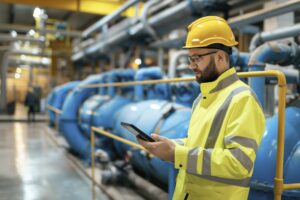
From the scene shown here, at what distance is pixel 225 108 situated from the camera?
1597 millimetres

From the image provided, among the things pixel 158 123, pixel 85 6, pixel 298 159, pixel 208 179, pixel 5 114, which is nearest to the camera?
pixel 208 179

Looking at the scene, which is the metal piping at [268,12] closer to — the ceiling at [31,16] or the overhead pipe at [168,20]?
the overhead pipe at [168,20]

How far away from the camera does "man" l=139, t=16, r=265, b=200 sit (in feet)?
4.94

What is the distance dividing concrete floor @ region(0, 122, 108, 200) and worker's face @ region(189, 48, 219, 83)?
3497 millimetres

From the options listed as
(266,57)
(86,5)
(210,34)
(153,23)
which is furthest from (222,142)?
(86,5)

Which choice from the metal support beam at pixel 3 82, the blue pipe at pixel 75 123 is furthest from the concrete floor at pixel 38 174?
the metal support beam at pixel 3 82

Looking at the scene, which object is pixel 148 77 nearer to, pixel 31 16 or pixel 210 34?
pixel 210 34

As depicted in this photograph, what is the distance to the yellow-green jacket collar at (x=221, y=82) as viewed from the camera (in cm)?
168

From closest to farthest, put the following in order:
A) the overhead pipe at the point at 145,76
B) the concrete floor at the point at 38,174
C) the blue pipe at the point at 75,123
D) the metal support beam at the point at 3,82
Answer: the concrete floor at the point at 38,174
the overhead pipe at the point at 145,76
the blue pipe at the point at 75,123
the metal support beam at the point at 3,82

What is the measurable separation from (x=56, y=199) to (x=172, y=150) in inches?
142

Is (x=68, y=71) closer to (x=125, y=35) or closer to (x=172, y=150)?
(x=125, y=35)

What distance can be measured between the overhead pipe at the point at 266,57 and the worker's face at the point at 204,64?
1199 mm

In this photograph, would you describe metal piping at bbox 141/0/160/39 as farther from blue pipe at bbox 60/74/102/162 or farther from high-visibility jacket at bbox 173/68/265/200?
high-visibility jacket at bbox 173/68/265/200

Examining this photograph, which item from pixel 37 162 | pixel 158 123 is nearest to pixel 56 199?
pixel 158 123
